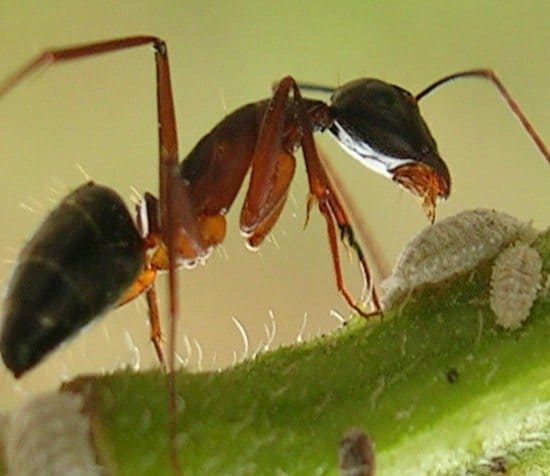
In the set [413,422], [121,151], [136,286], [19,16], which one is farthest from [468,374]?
[19,16]

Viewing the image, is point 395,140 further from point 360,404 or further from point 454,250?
point 360,404

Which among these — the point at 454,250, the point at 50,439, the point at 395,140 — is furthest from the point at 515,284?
the point at 395,140

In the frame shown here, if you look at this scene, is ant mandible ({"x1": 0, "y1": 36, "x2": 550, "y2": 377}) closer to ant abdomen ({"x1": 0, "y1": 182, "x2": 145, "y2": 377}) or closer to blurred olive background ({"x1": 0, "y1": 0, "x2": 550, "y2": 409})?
ant abdomen ({"x1": 0, "y1": 182, "x2": 145, "y2": 377})

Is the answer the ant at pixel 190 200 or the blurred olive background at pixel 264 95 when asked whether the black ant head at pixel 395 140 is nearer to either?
the ant at pixel 190 200

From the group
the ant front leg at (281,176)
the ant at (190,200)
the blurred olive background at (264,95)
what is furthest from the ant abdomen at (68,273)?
the blurred olive background at (264,95)

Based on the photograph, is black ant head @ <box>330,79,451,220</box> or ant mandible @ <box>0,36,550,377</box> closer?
ant mandible @ <box>0,36,550,377</box>

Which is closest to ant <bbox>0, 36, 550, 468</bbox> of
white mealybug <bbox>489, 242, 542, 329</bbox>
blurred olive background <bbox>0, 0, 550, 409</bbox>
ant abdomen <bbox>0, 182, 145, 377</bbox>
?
ant abdomen <bbox>0, 182, 145, 377</bbox>

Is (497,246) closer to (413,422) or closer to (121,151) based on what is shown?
(413,422)

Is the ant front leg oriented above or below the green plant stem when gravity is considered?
above
